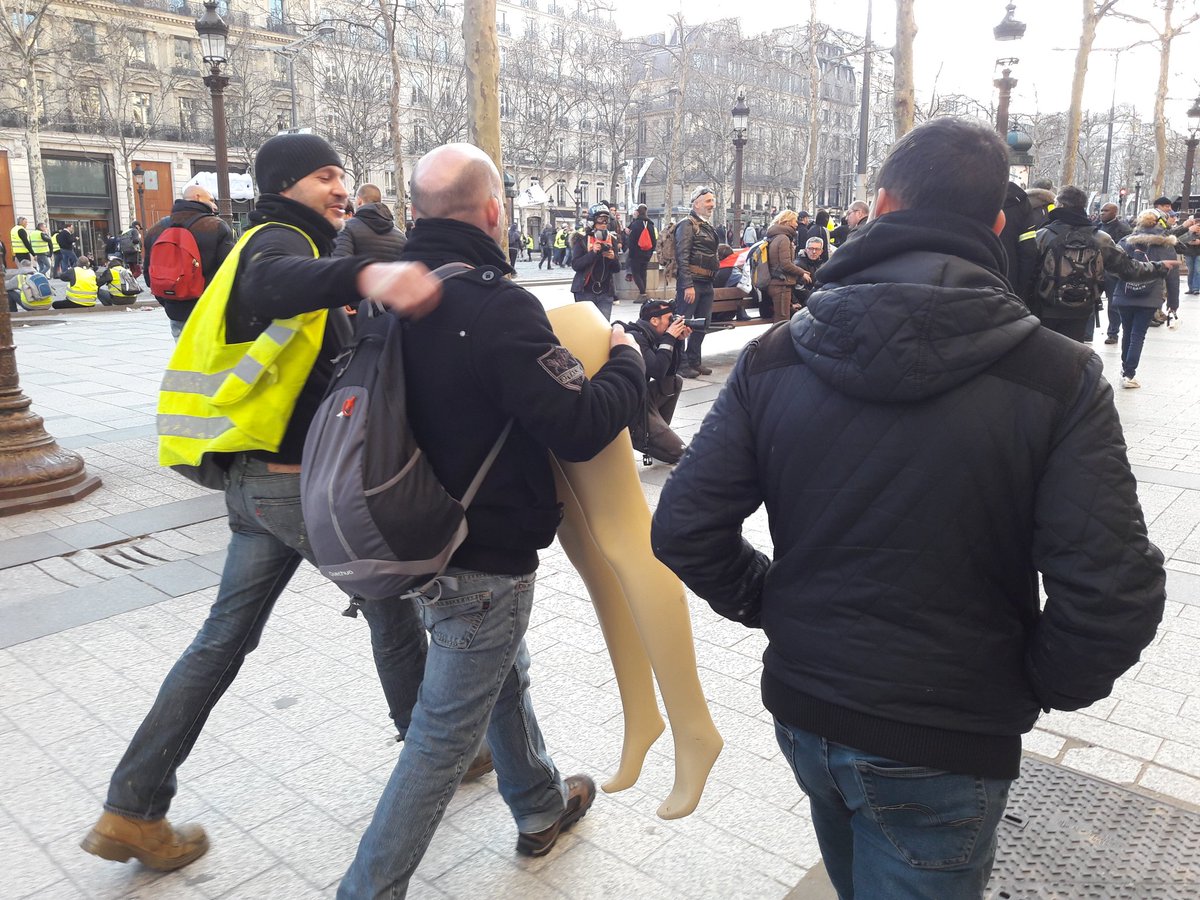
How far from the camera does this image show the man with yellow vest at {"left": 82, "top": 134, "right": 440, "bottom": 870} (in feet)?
7.89

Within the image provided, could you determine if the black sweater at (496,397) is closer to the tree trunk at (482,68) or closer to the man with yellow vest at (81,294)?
the tree trunk at (482,68)

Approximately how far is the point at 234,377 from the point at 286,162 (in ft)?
2.14

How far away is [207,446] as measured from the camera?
244 cm

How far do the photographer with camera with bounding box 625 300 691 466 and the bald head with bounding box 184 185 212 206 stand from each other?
308 cm

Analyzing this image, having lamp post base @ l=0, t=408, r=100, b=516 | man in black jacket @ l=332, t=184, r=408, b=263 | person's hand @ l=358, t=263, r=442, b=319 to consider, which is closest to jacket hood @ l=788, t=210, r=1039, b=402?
person's hand @ l=358, t=263, r=442, b=319

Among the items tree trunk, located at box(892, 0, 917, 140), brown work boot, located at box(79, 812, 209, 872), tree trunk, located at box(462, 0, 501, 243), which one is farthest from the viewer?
tree trunk, located at box(892, 0, 917, 140)

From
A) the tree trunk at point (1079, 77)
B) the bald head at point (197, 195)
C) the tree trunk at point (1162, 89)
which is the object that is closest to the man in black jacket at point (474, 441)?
the bald head at point (197, 195)

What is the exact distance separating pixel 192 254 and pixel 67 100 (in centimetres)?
4486

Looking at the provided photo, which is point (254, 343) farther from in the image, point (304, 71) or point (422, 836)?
point (304, 71)

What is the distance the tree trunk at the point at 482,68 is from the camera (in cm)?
799

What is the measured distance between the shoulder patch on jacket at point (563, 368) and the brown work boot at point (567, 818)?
1.32 meters

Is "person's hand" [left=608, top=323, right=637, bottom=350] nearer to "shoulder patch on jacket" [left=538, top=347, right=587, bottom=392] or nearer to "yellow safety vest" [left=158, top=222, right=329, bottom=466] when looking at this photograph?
"shoulder patch on jacket" [left=538, top=347, right=587, bottom=392]

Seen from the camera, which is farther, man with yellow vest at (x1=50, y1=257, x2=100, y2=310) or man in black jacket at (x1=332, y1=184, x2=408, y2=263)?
man with yellow vest at (x1=50, y1=257, x2=100, y2=310)

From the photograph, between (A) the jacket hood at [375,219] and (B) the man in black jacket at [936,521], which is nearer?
(B) the man in black jacket at [936,521]
